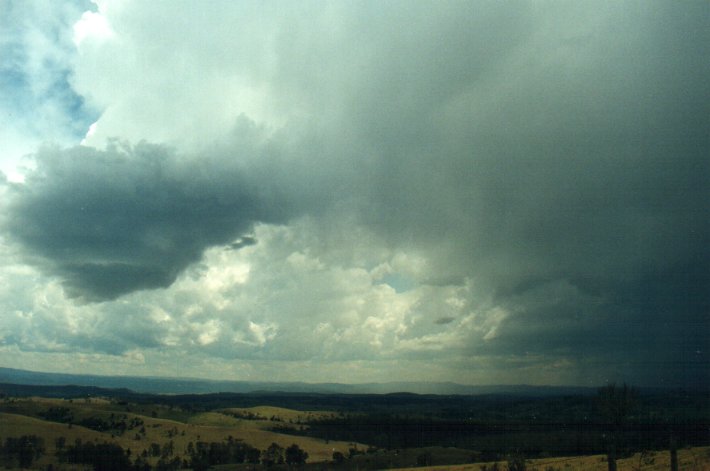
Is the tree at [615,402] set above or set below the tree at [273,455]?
above

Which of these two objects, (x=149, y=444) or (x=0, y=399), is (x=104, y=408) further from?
(x=149, y=444)

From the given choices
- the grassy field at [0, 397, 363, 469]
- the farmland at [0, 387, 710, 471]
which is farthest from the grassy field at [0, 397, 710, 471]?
the farmland at [0, 387, 710, 471]

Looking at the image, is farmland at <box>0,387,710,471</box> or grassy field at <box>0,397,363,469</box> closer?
farmland at <box>0,387,710,471</box>

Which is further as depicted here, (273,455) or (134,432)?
(134,432)

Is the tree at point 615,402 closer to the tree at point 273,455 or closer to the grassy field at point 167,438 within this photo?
the grassy field at point 167,438

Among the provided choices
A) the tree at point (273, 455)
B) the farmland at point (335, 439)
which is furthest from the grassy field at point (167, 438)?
Answer: the tree at point (273, 455)

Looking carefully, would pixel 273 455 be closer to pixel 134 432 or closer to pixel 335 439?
pixel 134 432

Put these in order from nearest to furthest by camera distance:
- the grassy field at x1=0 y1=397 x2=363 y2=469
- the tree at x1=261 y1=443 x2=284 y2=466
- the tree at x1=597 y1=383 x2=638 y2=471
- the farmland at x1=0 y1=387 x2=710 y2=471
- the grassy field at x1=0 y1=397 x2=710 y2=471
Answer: the tree at x1=597 y1=383 x2=638 y2=471, the grassy field at x1=0 y1=397 x2=710 y2=471, the farmland at x1=0 y1=387 x2=710 y2=471, the tree at x1=261 y1=443 x2=284 y2=466, the grassy field at x1=0 y1=397 x2=363 y2=469

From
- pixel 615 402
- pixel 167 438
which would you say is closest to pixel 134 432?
pixel 167 438

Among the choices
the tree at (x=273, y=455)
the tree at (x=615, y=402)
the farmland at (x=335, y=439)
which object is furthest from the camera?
the tree at (x=273, y=455)

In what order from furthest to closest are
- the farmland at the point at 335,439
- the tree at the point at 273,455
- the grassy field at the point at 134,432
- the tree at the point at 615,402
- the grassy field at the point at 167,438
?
the grassy field at the point at 134,432, the tree at the point at 273,455, the farmland at the point at 335,439, the grassy field at the point at 167,438, the tree at the point at 615,402

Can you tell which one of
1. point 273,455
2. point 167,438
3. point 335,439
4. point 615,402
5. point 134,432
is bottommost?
point 335,439

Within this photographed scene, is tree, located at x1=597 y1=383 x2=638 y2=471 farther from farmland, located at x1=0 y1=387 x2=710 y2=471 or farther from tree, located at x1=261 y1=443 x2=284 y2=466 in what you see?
tree, located at x1=261 y1=443 x2=284 y2=466
